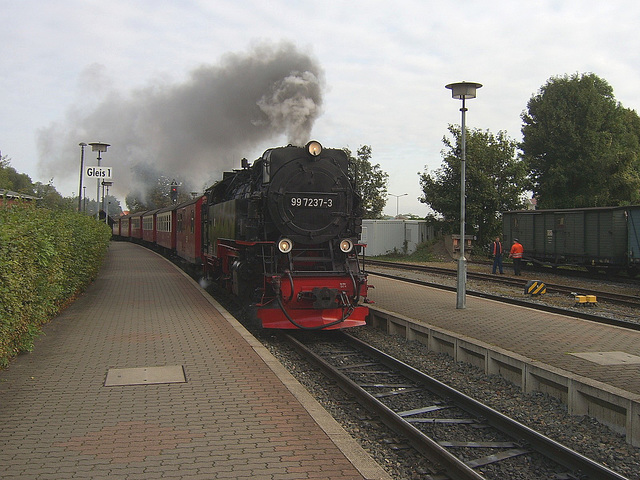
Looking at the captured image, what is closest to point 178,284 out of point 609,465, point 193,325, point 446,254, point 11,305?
point 193,325

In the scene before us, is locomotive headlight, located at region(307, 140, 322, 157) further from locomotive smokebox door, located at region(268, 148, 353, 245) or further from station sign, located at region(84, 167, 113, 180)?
station sign, located at region(84, 167, 113, 180)

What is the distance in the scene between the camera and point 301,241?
9.90 metres

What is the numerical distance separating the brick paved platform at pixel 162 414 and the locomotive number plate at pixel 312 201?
2.47 metres

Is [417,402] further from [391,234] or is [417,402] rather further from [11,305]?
[391,234]

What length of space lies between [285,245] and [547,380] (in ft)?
15.3

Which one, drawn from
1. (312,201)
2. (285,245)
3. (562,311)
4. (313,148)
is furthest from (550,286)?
(285,245)

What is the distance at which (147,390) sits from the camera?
229 inches

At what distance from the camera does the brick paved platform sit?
13.1 ft

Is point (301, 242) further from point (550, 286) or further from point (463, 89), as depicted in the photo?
point (550, 286)

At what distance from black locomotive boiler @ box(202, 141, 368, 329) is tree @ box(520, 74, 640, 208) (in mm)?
26149

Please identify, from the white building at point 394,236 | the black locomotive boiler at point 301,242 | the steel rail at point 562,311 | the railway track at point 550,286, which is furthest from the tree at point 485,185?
the black locomotive boiler at point 301,242

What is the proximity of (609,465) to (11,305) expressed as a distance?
19.3ft

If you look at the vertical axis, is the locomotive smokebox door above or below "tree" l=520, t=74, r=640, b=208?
below

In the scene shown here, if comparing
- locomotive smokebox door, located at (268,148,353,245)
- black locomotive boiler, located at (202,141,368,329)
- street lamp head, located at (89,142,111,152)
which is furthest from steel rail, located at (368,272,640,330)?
street lamp head, located at (89,142,111,152)
